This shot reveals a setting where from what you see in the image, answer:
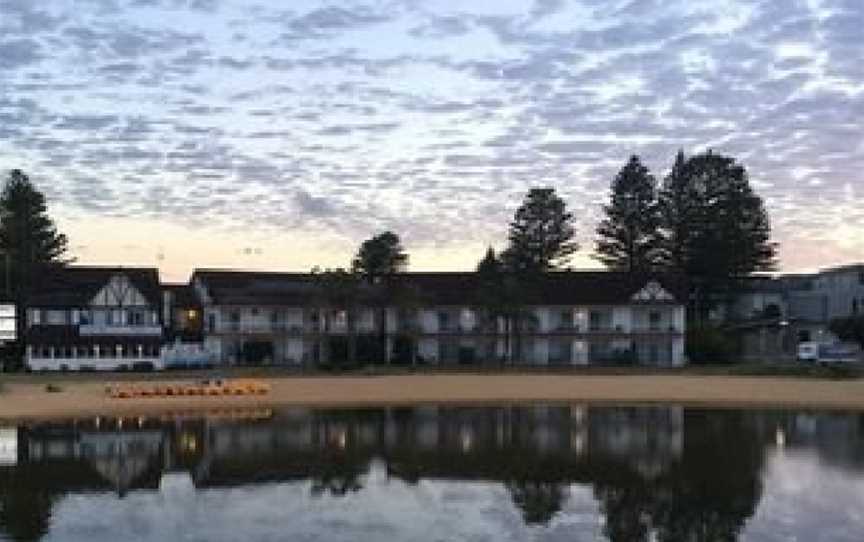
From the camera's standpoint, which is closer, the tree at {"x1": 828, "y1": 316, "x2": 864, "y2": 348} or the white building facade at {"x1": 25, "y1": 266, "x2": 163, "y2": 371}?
the white building facade at {"x1": 25, "y1": 266, "x2": 163, "y2": 371}

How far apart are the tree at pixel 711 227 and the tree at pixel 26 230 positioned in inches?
1849

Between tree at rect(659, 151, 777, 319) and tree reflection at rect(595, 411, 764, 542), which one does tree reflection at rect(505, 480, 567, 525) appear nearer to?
tree reflection at rect(595, 411, 764, 542)

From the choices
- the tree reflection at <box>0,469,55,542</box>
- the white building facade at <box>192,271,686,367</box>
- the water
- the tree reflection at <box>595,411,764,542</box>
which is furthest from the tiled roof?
the tree reflection at <box>0,469,55,542</box>

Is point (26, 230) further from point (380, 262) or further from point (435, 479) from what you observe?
point (435, 479)

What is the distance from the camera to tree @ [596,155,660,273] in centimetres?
9519

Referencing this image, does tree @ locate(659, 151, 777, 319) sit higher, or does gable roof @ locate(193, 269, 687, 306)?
tree @ locate(659, 151, 777, 319)

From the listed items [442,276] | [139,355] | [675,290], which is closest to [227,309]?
[139,355]

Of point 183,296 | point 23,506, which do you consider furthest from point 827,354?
point 23,506

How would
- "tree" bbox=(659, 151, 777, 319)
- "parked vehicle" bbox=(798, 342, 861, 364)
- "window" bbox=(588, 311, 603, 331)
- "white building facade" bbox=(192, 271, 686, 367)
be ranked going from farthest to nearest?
"tree" bbox=(659, 151, 777, 319) < "window" bbox=(588, 311, 603, 331) < "white building facade" bbox=(192, 271, 686, 367) < "parked vehicle" bbox=(798, 342, 861, 364)

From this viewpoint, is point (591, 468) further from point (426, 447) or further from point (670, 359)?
point (670, 359)

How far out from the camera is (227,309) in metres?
83.1

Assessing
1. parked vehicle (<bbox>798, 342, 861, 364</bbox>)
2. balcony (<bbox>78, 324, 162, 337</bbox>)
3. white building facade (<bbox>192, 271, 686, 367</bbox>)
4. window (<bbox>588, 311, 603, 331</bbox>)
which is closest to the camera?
parked vehicle (<bbox>798, 342, 861, 364</bbox>)

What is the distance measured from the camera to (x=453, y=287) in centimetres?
8750

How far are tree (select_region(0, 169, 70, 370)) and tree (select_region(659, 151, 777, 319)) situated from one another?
154ft
